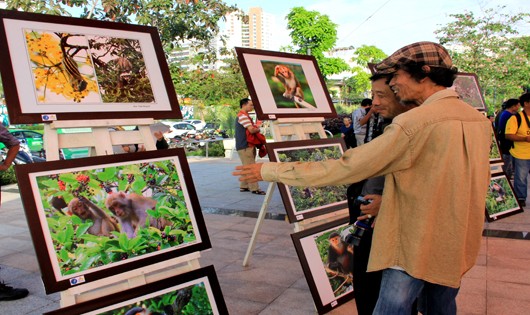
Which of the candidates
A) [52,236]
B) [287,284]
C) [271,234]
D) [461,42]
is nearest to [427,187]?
[52,236]

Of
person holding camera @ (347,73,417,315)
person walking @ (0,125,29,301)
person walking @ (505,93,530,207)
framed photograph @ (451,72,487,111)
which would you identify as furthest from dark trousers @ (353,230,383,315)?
person walking @ (505,93,530,207)

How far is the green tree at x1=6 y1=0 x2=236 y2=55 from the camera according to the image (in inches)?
207

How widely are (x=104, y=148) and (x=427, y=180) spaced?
4.77 feet

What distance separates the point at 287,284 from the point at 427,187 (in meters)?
2.13

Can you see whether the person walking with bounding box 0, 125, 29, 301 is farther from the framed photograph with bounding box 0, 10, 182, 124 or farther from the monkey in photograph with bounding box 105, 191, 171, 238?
the monkey in photograph with bounding box 105, 191, 171, 238

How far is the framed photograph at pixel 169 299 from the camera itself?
1704 mm

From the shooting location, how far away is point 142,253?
6.18ft

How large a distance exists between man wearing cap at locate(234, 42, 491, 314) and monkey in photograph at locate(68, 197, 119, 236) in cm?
83

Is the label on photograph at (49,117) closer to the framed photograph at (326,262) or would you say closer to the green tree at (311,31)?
the framed photograph at (326,262)

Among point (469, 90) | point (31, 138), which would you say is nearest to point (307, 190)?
point (469, 90)

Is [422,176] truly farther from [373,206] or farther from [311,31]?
[311,31]

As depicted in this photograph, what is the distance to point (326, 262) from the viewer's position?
2.82m

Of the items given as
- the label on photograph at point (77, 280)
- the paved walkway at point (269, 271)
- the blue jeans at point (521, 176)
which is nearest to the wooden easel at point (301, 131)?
the paved walkway at point (269, 271)

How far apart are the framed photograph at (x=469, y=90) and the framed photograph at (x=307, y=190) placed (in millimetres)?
3031
